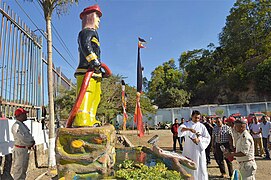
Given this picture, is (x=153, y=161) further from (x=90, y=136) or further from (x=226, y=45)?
(x=226, y=45)

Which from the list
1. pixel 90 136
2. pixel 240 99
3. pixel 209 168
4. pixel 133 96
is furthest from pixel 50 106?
pixel 240 99

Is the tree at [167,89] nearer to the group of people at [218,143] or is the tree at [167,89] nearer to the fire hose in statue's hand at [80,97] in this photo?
the group of people at [218,143]

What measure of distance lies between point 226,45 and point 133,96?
2320 centimetres

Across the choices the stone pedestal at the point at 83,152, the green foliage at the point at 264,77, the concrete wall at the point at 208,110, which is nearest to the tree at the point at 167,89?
the concrete wall at the point at 208,110

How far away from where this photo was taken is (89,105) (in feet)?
13.7

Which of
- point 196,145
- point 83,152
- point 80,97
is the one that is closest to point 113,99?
point 196,145

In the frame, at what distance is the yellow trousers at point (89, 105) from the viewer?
3986mm

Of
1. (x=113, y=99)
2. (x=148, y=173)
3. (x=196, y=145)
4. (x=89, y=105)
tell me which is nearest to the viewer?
(x=148, y=173)

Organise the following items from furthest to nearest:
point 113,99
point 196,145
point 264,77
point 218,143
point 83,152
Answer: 1. point 264,77
2. point 113,99
3. point 218,143
4. point 196,145
5. point 83,152

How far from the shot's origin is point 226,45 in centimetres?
3775

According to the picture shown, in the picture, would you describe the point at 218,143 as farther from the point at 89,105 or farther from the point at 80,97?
the point at 80,97

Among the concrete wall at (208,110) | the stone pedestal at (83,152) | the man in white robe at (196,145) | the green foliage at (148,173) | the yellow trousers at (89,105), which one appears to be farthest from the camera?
the concrete wall at (208,110)

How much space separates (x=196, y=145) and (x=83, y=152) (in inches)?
84.8

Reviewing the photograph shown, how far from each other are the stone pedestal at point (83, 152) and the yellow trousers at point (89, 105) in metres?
0.30
